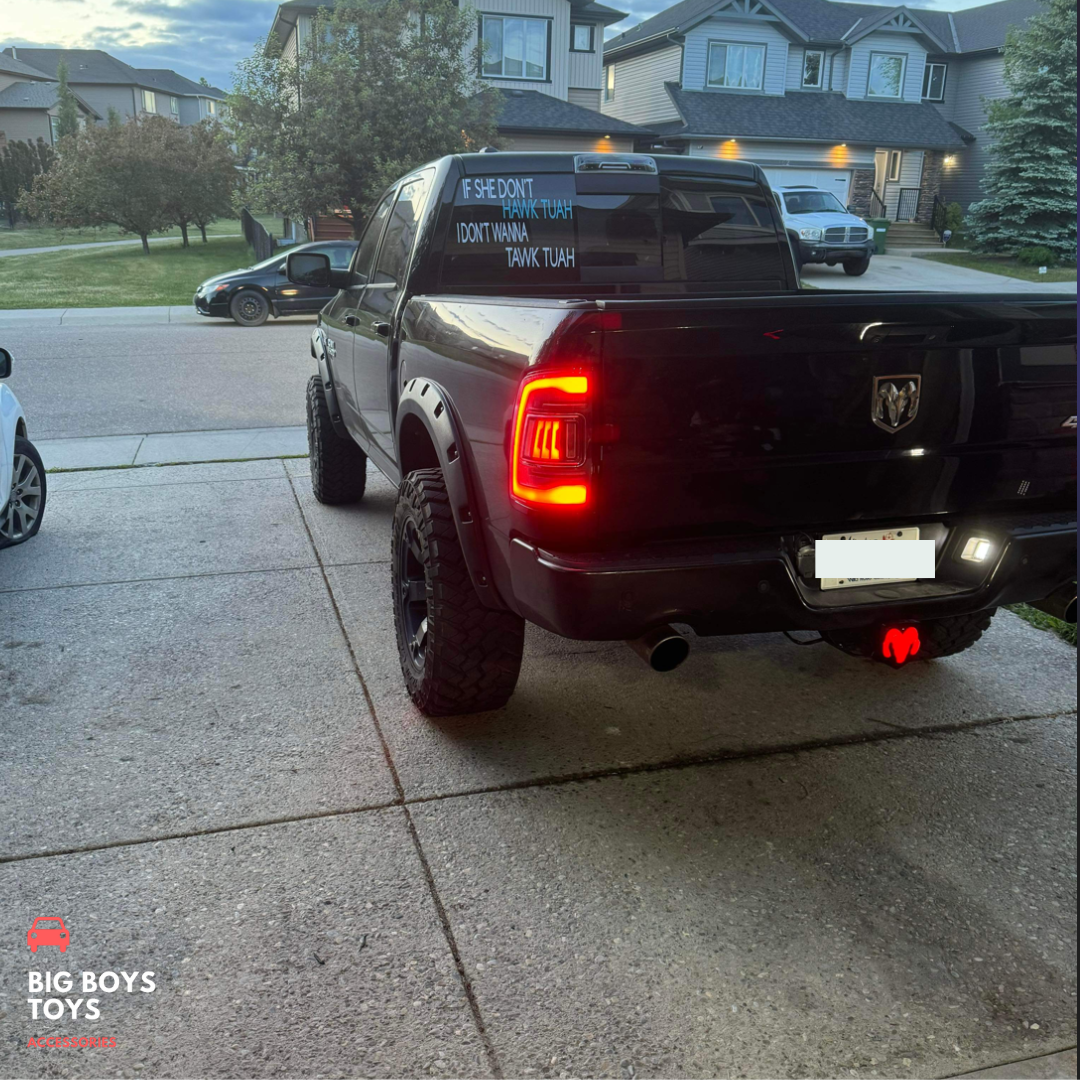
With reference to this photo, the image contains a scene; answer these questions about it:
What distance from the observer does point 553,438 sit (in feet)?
9.63

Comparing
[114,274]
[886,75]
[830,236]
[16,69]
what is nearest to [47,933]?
[830,236]

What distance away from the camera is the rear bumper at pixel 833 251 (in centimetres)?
2691

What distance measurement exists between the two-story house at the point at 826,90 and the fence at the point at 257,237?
42.9 feet

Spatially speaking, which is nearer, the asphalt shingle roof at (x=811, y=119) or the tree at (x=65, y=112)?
the asphalt shingle roof at (x=811, y=119)

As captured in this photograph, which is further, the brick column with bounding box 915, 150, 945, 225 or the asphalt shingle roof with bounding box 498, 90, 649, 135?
the brick column with bounding box 915, 150, 945, 225

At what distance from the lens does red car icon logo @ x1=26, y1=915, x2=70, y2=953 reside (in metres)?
2.84

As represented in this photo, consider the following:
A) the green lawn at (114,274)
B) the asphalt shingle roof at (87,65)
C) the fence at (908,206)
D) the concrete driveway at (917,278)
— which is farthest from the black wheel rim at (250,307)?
the asphalt shingle roof at (87,65)

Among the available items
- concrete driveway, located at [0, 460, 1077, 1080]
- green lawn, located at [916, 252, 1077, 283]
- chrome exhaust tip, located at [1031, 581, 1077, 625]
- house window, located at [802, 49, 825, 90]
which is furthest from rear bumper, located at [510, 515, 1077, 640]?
house window, located at [802, 49, 825, 90]

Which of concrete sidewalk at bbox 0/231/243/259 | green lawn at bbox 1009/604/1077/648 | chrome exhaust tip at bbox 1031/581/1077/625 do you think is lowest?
concrete sidewalk at bbox 0/231/243/259

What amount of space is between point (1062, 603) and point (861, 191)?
129 feet

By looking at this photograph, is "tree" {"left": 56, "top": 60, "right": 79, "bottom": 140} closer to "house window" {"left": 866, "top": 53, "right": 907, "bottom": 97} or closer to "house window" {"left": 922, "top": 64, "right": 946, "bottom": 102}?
"house window" {"left": 866, "top": 53, "right": 907, "bottom": 97}

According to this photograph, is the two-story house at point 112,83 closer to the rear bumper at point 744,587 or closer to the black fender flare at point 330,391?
the black fender flare at point 330,391

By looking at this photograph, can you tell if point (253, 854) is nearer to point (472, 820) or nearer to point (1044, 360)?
point (472, 820)

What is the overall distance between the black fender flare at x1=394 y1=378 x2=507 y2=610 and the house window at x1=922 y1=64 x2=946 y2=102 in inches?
1730
